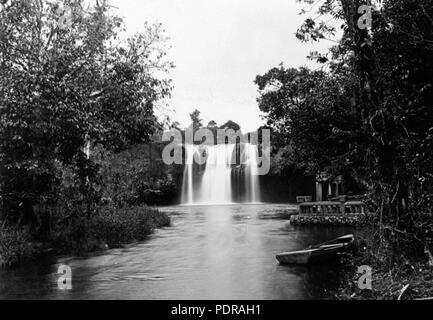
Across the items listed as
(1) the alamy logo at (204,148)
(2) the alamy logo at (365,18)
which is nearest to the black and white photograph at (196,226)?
(2) the alamy logo at (365,18)

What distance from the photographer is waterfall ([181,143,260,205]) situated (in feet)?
174

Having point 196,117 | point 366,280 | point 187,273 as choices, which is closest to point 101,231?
point 187,273

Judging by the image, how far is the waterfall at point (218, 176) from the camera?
53031 mm

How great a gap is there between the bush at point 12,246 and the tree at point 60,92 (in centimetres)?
173

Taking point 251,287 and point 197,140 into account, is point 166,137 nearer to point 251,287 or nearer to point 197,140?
point 197,140

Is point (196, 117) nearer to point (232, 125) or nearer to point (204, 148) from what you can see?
point (232, 125)

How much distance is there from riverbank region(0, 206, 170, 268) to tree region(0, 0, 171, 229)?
5.06 ft

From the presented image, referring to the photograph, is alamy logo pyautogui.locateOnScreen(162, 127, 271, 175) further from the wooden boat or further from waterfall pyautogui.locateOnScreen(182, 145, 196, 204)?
the wooden boat

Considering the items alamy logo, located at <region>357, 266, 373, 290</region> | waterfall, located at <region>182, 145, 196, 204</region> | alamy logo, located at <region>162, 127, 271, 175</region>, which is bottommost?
alamy logo, located at <region>357, 266, 373, 290</region>

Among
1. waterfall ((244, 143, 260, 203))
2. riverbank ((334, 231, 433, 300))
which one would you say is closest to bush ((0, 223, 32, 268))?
riverbank ((334, 231, 433, 300))

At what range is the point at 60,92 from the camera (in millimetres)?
16672

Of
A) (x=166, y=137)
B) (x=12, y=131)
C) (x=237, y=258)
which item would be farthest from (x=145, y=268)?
(x=166, y=137)

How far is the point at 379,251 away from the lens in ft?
37.9

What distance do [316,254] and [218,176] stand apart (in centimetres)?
3961
